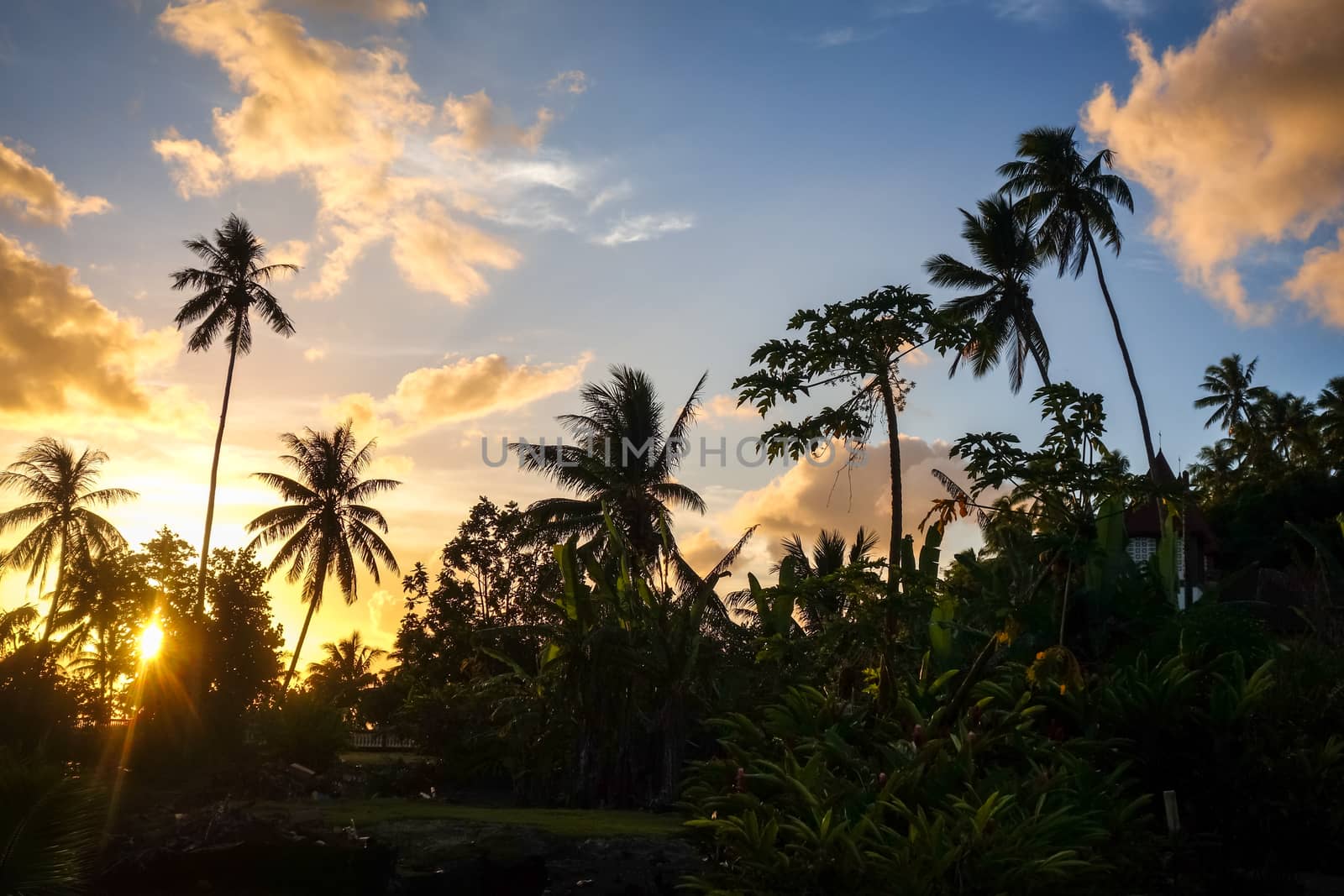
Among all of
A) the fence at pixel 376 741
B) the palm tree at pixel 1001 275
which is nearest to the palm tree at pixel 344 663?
the fence at pixel 376 741

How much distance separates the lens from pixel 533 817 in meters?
16.5

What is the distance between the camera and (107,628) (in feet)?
91.7

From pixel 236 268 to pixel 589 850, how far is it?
94.9 feet

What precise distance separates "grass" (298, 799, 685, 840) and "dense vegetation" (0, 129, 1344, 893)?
1510mm

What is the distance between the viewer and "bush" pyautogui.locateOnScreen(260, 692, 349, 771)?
26.0 metres

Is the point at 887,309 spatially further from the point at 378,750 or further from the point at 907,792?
the point at 378,750

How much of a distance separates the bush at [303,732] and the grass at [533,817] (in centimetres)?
740

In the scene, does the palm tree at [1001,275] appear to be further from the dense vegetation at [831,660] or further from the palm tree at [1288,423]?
the palm tree at [1288,423]

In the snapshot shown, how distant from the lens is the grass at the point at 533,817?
48.6ft

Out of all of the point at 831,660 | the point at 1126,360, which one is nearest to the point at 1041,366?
the point at 1126,360

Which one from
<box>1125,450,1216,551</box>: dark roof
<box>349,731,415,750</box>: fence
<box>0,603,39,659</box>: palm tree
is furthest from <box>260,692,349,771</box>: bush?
<box>1125,450,1216,551</box>: dark roof

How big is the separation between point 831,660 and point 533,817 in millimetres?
5420

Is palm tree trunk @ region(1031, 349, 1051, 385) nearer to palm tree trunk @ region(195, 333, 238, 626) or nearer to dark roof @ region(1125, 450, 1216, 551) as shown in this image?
dark roof @ region(1125, 450, 1216, 551)

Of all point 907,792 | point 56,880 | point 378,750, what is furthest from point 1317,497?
point 56,880
